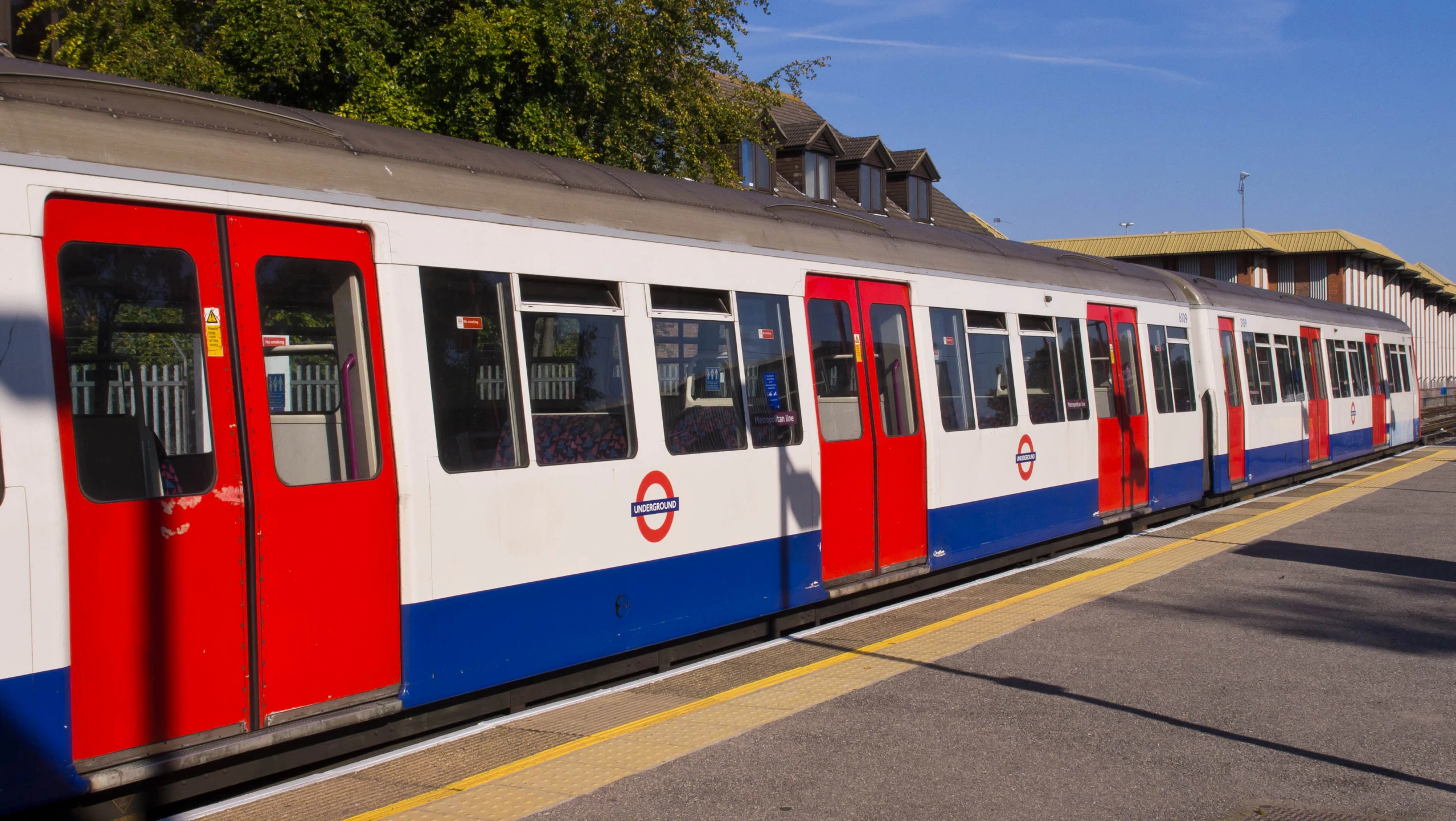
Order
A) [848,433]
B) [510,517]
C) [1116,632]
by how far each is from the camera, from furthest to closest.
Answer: [848,433]
[1116,632]
[510,517]

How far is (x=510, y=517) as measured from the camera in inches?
249

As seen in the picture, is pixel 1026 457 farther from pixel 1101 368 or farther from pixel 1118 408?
pixel 1118 408

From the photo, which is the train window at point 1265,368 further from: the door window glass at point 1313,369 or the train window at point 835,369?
the train window at point 835,369

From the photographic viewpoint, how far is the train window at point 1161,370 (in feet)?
48.3

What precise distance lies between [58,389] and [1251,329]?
1741 centimetres

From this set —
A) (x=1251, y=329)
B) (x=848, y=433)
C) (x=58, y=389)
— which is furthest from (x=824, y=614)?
(x=1251, y=329)

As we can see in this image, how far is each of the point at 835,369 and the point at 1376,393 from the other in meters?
21.6

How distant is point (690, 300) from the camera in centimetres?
764

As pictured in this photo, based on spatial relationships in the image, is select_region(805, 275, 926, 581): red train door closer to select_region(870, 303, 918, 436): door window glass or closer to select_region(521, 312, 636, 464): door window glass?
select_region(870, 303, 918, 436): door window glass

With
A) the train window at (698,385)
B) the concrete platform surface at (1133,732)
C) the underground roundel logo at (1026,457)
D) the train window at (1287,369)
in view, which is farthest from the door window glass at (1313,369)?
the train window at (698,385)

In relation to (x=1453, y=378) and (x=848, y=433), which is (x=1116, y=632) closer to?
(x=848, y=433)

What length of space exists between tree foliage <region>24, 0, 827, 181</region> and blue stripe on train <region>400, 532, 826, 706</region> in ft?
25.4

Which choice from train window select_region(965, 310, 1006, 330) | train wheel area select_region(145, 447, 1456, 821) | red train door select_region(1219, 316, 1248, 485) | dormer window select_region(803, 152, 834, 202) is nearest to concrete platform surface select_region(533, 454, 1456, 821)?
train wheel area select_region(145, 447, 1456, 821)

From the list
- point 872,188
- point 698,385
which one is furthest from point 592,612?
point 872,188
